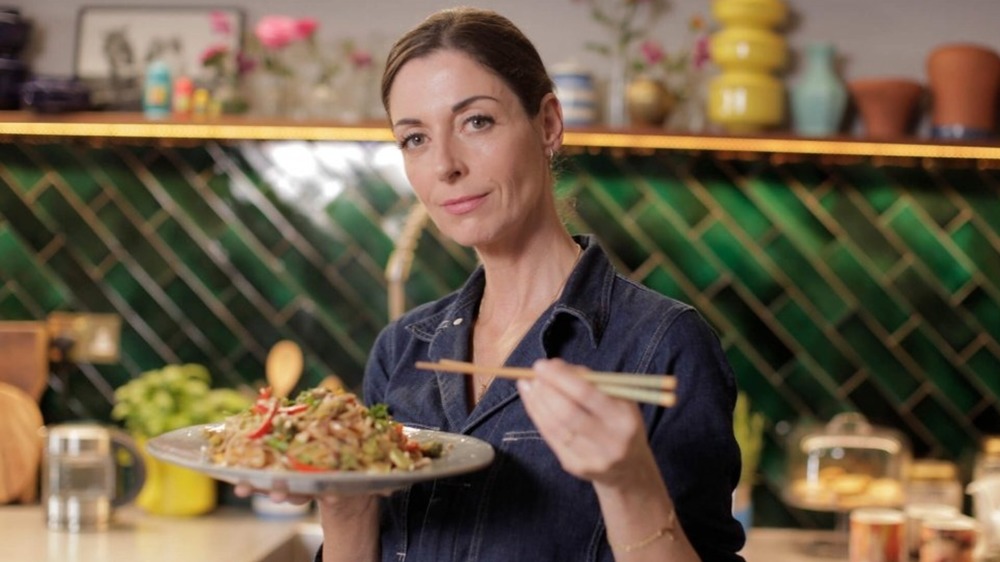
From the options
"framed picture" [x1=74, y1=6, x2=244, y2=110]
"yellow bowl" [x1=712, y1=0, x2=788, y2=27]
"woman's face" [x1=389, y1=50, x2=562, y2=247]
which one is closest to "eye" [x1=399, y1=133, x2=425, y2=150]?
"woman's face" [x1=389, y1=50, x2=562, y2=247]

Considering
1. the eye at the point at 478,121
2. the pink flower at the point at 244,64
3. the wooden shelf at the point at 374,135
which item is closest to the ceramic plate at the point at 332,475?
the eye at the point at 478,121

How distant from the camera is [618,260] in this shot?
3.29m

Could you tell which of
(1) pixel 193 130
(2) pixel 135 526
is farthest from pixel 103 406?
(1) pixel 193 130

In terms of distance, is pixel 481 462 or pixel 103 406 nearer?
pixel 481 462

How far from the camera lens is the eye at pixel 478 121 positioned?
148 centimetres

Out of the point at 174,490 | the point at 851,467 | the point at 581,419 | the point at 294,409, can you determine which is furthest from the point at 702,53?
the point at 581,419

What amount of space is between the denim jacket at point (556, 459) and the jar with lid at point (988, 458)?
6.16 ft

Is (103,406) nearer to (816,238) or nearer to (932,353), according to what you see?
(816,238)

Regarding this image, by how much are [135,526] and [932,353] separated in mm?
1940

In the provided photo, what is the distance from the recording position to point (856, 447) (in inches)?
122

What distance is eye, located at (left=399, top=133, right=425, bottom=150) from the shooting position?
4.95 ft

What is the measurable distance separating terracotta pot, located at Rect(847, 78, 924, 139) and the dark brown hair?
5.86 ft

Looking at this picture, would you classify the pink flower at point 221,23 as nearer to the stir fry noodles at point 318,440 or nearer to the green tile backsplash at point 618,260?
the green tile backsplash at point 618,260

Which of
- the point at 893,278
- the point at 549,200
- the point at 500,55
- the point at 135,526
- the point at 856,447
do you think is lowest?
the point at 135,526
